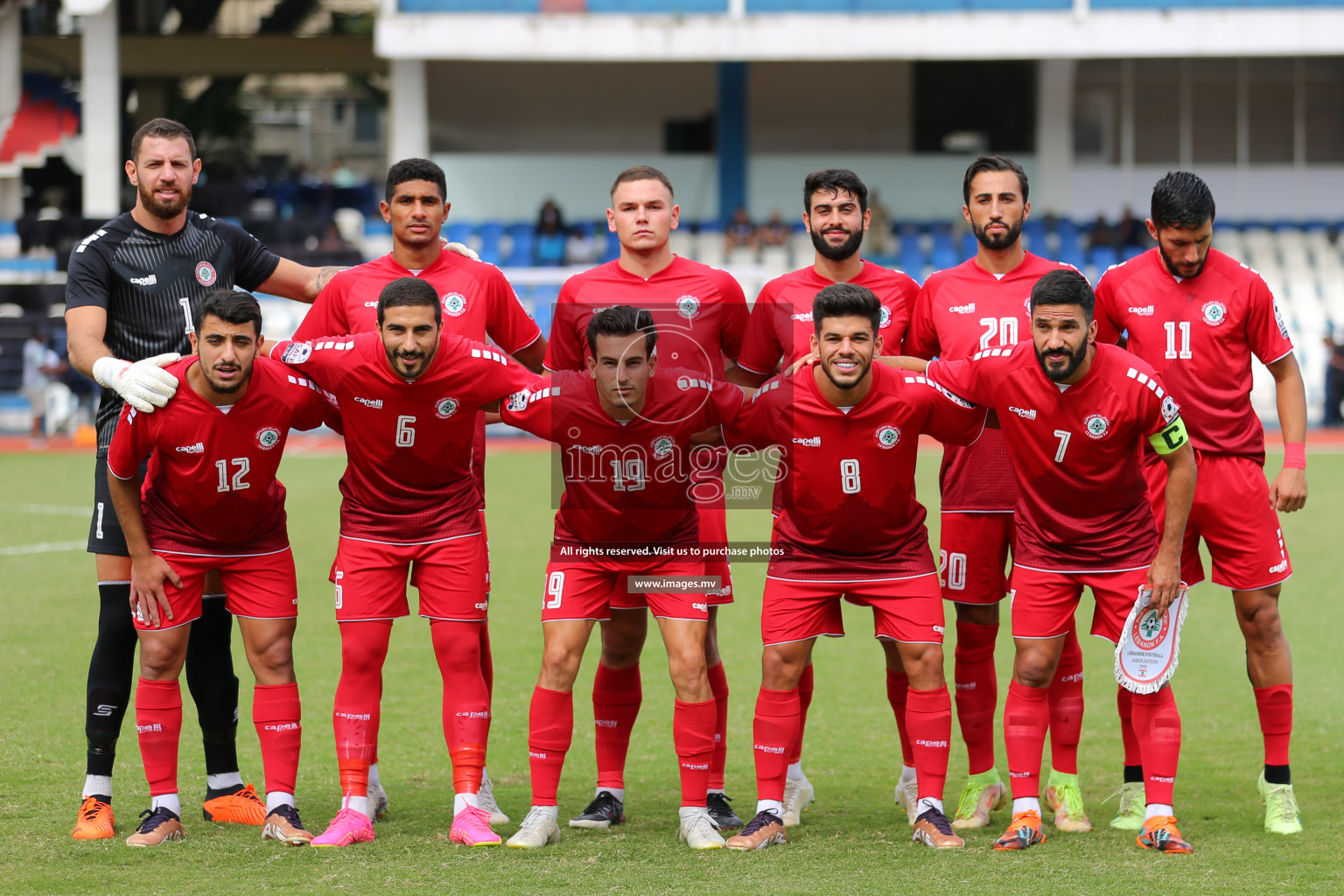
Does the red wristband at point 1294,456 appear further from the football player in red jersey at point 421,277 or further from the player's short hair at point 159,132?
the player's short hair at point 159,132

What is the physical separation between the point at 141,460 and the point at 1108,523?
141 inches

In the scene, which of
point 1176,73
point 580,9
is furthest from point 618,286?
point 1176,73

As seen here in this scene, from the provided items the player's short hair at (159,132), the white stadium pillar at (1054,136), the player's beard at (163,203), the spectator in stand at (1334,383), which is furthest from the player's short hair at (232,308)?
the white stadium pillar at (1054,136)

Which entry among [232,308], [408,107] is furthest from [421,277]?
[408,107]

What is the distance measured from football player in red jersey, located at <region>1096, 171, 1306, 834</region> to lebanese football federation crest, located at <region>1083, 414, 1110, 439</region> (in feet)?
1.90

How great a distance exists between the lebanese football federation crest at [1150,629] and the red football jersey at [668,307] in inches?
73.3

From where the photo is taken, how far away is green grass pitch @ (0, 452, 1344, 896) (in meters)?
4.46

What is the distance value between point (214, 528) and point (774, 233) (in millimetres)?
22506

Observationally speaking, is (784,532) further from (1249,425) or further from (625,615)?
(1249,425)

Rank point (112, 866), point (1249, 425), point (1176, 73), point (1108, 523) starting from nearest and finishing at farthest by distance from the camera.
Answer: point (112, 866) < point (1108, 523) < point (1249, 425) < point (1176, 73)

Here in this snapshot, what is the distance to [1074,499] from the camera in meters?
4.99

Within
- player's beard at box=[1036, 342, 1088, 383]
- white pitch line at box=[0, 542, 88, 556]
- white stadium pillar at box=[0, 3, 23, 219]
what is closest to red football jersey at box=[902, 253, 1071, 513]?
player's beard at box=[1036, 342, 1088, 383]

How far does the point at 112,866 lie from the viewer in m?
4.58

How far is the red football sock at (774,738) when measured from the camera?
4.98 metres
